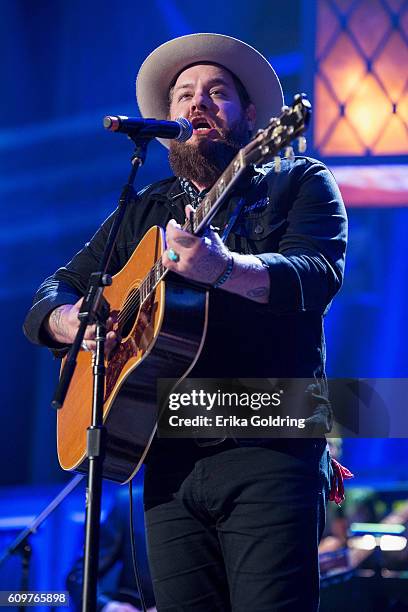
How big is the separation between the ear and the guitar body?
653 mm

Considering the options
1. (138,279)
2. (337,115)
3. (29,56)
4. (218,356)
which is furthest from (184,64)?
(29,56)

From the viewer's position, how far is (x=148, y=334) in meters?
2.12

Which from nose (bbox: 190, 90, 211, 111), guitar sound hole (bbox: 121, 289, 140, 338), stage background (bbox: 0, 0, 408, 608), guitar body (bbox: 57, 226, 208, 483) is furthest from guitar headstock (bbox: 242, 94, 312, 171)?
stage background (bbox: 0, 0, 408, 608)

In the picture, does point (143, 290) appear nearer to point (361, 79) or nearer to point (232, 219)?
point (232, 219)

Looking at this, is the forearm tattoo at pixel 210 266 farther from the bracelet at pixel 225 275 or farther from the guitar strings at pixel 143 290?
the guitar strings at pixel 143 290

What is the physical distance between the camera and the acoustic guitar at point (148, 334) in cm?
183

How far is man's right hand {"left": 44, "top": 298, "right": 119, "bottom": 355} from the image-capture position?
90.8 inches

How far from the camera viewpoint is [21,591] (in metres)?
3.85

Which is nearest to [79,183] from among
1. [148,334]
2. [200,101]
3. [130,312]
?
[200,101]

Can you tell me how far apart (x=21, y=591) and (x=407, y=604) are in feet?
5.91

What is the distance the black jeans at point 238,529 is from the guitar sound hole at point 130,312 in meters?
0.39

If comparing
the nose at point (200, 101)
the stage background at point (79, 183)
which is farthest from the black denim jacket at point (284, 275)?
the stage background at point (79, 183)

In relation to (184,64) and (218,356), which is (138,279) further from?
(184,64)

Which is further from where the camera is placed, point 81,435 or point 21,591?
point 21,591
